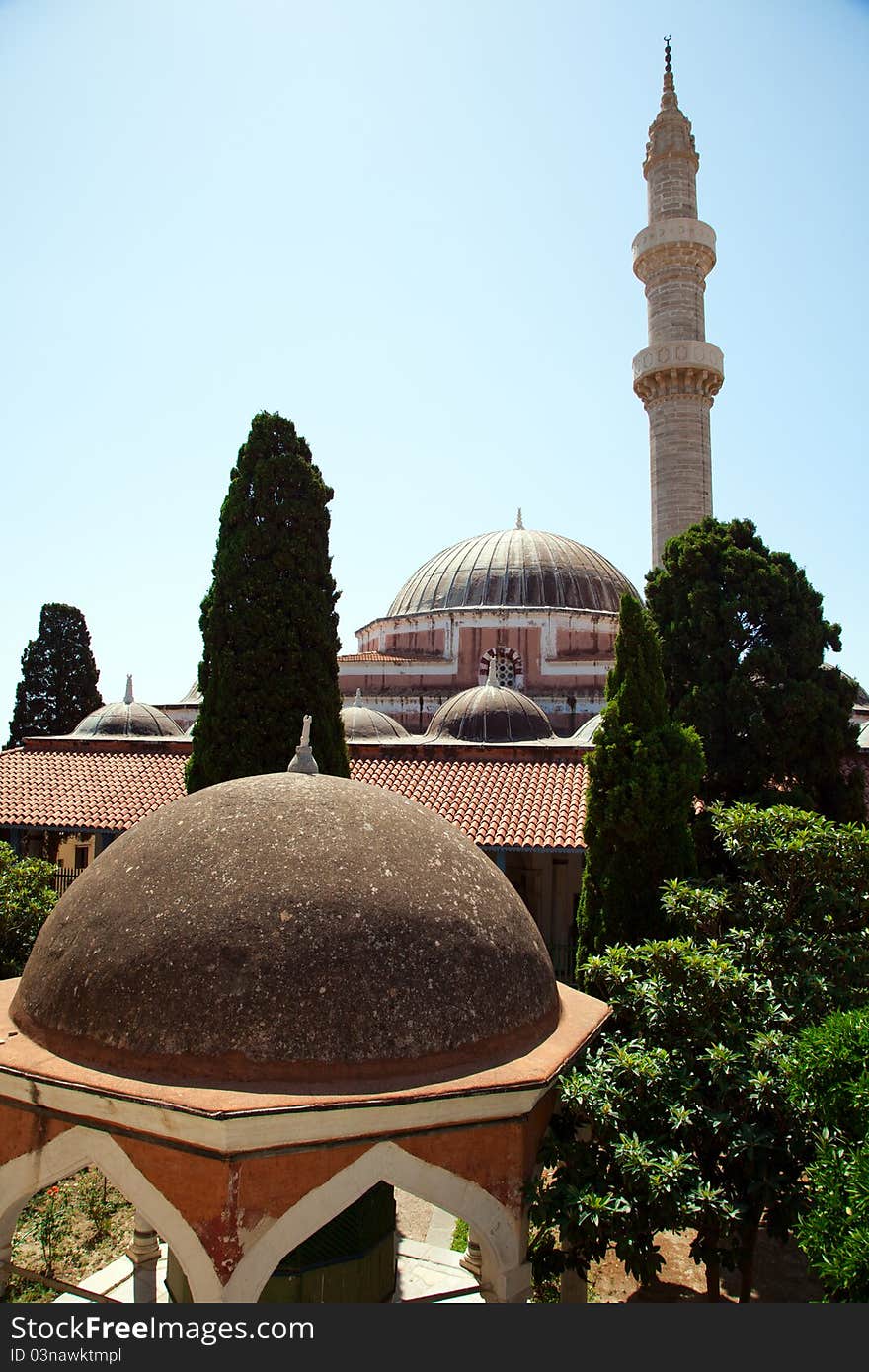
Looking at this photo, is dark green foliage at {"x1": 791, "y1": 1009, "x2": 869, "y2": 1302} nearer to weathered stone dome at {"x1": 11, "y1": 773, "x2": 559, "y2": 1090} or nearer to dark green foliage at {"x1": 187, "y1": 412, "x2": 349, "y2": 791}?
weathered stone dome at {"x1": 11, "y1": 773, "x2": 559, "y2": 1090}

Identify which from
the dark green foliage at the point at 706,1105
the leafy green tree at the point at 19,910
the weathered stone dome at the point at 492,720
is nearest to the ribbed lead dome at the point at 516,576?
the weathered stone dome at the point at 492,720

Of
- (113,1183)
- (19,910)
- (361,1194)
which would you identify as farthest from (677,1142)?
(19,910)

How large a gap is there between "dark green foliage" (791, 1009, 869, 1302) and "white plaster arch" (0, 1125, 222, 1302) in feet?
8.24

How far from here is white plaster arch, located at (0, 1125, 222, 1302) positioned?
12.2ft

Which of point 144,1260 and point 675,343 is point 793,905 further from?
point 675,343

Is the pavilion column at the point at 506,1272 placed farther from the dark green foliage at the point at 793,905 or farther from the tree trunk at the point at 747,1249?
the dark green foliage at the point at 793,905

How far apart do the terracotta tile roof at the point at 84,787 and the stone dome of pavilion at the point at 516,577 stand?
42.7ft

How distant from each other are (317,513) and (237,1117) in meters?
9.76

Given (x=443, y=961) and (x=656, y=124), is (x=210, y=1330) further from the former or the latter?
(x=656, y=124)

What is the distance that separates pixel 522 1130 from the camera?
429cm

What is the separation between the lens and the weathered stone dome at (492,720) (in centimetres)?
1841

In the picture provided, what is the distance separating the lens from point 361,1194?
3.91 meters

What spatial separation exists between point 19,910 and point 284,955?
6.05m

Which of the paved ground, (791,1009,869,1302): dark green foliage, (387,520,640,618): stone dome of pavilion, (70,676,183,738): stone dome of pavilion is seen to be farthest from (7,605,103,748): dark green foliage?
(791,1009,869,1302): dark green foliage
